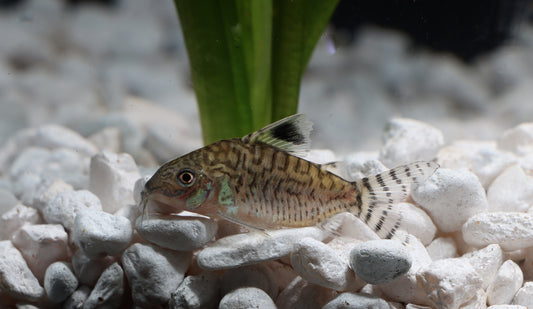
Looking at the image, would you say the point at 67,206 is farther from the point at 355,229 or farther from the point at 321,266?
the point at 355,229

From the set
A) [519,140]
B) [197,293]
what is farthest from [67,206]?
[519,140]

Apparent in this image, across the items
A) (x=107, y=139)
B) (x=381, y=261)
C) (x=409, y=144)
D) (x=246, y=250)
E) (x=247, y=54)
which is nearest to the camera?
(x=381, y=261)

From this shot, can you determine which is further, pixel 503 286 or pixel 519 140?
pixel 519 140

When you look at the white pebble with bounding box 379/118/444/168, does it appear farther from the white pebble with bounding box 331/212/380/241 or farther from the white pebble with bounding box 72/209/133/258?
the white pebble with bounding box 72/209/133/258

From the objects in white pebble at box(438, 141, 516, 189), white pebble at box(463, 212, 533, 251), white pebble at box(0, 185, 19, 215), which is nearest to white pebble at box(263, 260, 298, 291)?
white pebble at box(463, 212, 533, 251)

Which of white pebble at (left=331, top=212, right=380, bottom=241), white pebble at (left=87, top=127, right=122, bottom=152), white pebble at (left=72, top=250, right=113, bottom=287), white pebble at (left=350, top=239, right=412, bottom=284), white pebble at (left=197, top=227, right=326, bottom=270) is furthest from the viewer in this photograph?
white pebble at (left=87, top=127, right=122, bottom=152)

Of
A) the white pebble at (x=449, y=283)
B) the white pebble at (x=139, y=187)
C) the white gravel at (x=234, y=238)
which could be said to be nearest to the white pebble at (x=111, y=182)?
the white gravel at (x=234, y=238)
